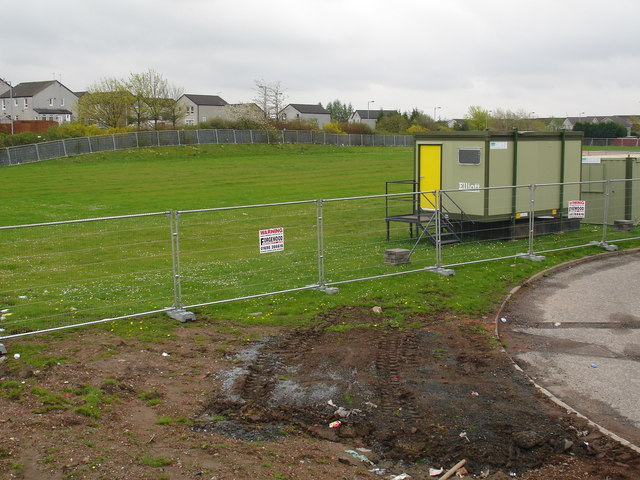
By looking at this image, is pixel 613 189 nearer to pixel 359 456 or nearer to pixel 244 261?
pixel 244 261

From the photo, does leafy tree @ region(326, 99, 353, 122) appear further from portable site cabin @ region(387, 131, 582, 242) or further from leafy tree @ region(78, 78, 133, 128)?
portable site cabin @ region(387, 131, 582, 242)

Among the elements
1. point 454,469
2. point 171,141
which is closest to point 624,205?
point 454,469

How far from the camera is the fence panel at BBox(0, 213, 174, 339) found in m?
11.4

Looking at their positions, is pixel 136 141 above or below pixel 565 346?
above

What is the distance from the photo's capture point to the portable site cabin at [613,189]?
22234 millimetres

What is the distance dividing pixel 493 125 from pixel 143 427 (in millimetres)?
86625

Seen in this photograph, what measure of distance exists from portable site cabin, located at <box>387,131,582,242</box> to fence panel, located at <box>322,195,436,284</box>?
79 centimetres

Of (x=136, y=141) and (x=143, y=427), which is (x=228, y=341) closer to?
(x=143, y=427)

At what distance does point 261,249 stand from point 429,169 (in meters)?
9.16

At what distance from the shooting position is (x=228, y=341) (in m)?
10.4

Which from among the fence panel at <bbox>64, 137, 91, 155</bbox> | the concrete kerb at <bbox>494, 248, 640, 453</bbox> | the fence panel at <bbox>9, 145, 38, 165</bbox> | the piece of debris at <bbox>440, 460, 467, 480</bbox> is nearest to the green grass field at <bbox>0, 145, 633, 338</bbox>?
the concrete kerb at <bbox>494, 248, 640, 453</bbox>

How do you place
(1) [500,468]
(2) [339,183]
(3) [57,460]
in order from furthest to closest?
(2) [339,183] → (1) [500,468] → (3) [57,460]

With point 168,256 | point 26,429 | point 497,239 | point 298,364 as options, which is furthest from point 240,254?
point 26,429

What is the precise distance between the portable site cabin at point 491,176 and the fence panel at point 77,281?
271 inches
